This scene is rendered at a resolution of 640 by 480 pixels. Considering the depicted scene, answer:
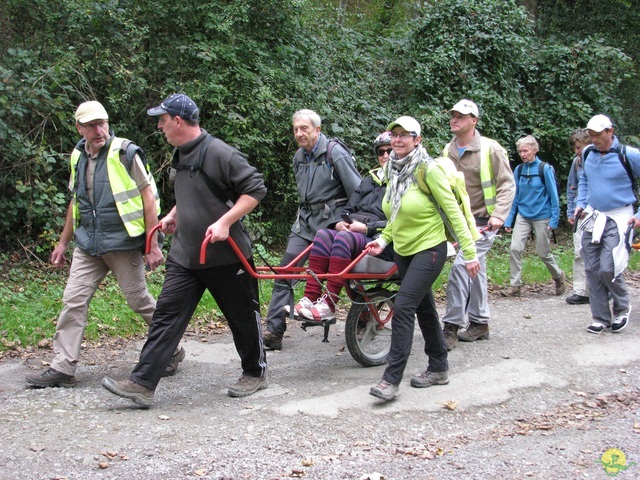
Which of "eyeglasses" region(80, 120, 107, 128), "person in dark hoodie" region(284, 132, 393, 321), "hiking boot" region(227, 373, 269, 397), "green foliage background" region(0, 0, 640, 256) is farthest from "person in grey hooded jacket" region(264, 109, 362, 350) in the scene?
"green foliage background" region(0, 0, 640, 256)

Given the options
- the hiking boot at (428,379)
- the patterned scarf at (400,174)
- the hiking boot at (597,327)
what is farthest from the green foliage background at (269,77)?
the hiking boot at (428,379)

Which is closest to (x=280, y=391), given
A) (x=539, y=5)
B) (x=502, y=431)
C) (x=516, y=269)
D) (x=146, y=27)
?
(x=502, y=431)

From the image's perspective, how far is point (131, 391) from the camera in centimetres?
528

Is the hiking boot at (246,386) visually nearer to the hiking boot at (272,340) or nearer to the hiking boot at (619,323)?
the hiking boot at (272,340)

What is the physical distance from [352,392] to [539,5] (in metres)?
15.9

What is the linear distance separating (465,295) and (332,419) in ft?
7.96

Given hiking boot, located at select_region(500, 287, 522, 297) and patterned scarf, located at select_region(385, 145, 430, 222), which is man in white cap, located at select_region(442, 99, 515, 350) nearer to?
patterned scarf, located at select_region(385, 145, 430, 222)

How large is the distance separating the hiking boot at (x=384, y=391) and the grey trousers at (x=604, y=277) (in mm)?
3332

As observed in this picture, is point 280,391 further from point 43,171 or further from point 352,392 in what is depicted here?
point 43,171

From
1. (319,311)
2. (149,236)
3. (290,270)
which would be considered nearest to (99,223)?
(149,236)

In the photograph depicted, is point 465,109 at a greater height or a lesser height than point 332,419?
greater

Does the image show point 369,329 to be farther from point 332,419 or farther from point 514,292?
point 514,292

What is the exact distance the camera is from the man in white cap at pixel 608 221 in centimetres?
770

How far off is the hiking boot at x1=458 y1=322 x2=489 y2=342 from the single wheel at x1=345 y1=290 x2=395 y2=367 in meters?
0.96
